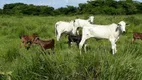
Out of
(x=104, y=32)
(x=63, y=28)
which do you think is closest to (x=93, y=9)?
(x=63, y=28)

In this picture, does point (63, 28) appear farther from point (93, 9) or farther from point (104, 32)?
point (93, 9)

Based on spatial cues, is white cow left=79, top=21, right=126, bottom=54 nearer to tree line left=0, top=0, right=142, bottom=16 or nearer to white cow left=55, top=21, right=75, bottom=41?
white cow left=55, top=21, right=75, bottom=41

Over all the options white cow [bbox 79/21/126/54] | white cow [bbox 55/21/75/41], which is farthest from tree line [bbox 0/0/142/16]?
white cow [bbox 79/21/126/54]

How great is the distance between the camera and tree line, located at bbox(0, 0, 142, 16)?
48.7 meters

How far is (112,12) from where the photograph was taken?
157 feet

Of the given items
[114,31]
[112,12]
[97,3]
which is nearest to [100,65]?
[114,31]

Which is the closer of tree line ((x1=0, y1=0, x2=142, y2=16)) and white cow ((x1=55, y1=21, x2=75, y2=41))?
white cow ((x1=55, y1=21, x2=75, y2=41))

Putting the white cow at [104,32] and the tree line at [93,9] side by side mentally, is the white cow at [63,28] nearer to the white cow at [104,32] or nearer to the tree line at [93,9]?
the white cow at [104,32]

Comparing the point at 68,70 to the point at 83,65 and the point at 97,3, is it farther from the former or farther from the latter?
the point at 97,3

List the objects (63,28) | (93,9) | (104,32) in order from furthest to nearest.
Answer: (93,9)
(63,28)
(104,32)

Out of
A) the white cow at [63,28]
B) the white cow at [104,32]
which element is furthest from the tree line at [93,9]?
the white cow at [104,32]

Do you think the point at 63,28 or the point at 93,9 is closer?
the point at 63,28

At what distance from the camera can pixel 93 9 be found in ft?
159

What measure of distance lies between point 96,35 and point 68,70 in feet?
26.0
